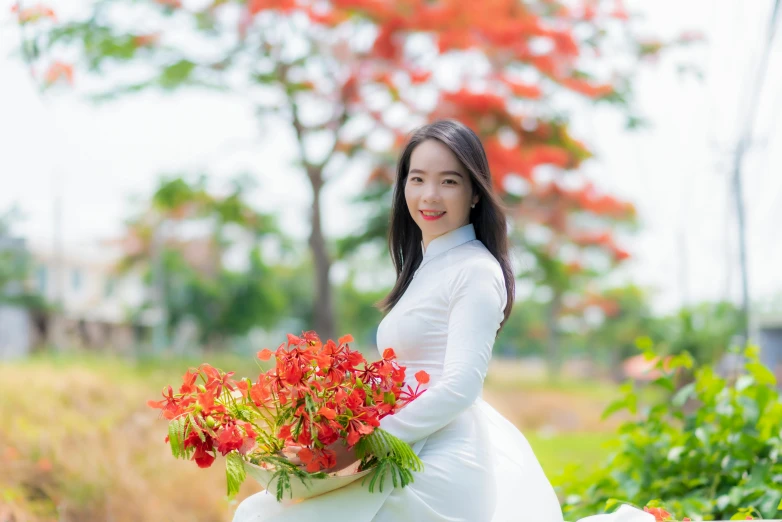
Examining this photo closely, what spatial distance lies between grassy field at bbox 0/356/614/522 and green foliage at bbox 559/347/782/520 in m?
0.27

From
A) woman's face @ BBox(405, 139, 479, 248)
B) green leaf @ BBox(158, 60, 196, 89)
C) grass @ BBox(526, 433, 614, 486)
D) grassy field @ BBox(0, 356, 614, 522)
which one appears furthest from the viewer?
green leaf @ BBox(158, 60, 196, 89)

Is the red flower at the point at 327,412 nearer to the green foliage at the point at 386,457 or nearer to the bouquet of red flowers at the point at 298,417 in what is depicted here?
the bouquet of red flowers at the point at 298,417

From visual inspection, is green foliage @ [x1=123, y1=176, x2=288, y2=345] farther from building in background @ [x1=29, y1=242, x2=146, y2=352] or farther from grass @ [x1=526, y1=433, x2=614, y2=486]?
grass @ [x1=526, y1=433, x2=614, y2=486]

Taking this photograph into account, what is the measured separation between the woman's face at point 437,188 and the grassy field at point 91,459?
1987mm

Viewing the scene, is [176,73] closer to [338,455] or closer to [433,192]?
[433,192]

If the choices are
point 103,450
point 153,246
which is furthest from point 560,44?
point 153,246

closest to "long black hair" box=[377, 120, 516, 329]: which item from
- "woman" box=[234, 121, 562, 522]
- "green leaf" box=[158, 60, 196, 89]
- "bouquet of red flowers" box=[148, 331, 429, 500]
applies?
"woman" box=[234, 121, 562, 522]

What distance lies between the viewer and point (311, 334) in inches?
73.5

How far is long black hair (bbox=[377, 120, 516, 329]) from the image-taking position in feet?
7.41

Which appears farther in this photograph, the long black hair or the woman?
the long black hair

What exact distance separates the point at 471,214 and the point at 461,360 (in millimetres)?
589

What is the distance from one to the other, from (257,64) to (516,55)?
11.6 feet

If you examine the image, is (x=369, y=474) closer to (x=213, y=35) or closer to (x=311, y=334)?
(x=311, y=334)

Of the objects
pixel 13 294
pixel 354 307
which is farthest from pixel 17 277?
pixel 354 307
